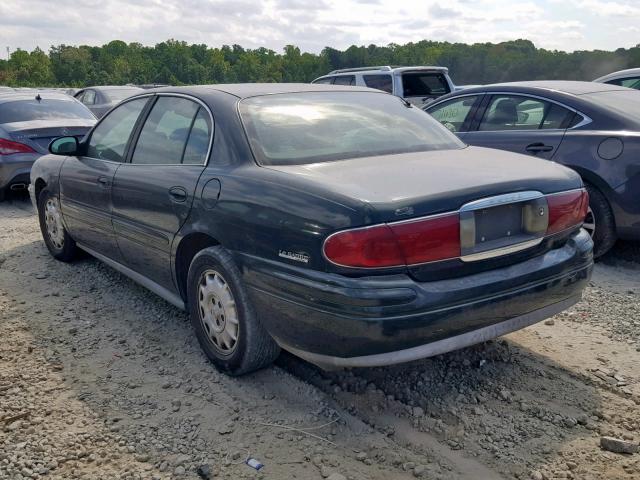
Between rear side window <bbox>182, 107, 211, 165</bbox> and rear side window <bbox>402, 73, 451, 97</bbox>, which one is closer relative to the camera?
rear side window <bbox>182, 107, 211, 165</bbox>

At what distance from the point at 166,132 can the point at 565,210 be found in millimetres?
2495

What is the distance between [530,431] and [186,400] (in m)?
1.72

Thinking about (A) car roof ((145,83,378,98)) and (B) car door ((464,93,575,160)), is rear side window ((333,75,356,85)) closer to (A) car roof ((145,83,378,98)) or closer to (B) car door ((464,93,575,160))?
(B) car door ((464,93,575,160))

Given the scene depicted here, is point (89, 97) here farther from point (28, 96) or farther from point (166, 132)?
point (166, 132)

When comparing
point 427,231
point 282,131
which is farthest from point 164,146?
point 427,231

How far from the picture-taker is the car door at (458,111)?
6496mm

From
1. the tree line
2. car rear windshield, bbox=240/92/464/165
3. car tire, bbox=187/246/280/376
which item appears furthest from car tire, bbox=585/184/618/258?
the tree line

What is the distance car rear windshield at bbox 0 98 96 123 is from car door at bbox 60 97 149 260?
14.2 feet

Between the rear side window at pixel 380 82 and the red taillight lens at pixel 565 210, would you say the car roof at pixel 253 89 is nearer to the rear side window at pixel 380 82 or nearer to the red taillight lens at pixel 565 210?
the red taillight lens at pixel 565 210

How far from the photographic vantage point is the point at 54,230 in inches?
224

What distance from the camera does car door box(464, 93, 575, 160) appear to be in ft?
18.5

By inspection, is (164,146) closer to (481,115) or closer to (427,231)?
(427,231)

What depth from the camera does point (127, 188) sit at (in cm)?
421

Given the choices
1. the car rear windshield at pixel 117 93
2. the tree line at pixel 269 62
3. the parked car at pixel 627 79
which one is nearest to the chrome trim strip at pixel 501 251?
the parked car at pixel 627 79
